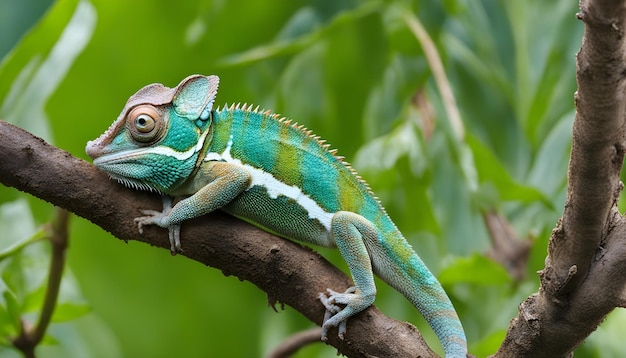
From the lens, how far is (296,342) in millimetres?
2277

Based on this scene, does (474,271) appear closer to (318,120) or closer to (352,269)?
(352,269)

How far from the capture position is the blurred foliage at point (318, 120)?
2.54 m

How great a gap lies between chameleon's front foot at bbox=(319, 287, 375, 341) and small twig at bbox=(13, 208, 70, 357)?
0.86m

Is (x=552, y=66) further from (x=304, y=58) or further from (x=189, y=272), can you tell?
(x=189, y=272)

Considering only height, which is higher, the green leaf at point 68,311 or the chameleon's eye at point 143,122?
the chameleon's eye at point 143,122

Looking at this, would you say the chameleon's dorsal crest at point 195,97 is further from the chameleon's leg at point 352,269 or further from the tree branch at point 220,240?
the chameleon's leg at point 352,269

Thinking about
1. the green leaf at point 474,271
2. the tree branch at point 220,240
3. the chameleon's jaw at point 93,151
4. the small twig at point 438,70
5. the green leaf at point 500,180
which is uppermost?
the small twig at point 438,70

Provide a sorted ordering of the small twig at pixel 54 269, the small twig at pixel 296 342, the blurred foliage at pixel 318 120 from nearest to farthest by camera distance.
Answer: the small twig at pixel 54 269 < the small twig at pixel 296 342 < the blurred foliage at pixel 318 120

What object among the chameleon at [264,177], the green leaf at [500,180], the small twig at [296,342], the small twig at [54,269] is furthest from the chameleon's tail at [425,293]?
the small twig at [54,269]

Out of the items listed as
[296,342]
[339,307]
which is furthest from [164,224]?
[296,342]

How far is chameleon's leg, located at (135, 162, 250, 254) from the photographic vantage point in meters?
1.61

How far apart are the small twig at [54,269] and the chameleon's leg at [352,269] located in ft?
2.72

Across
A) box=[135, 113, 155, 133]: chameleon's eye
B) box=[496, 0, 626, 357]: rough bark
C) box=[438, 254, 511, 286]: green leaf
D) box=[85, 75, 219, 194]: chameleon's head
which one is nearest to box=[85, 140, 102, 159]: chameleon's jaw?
box=[85, 75, 219, 194]: chameleon's head

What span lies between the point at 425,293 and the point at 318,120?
62.8 inches
